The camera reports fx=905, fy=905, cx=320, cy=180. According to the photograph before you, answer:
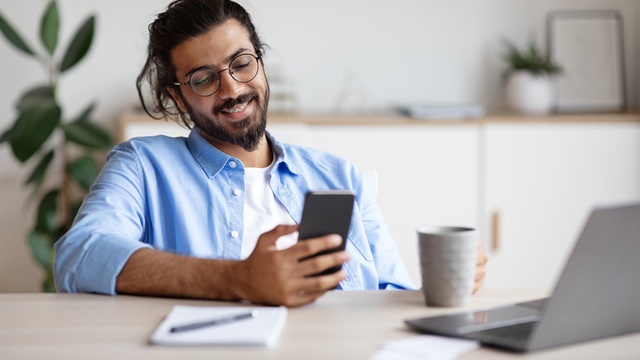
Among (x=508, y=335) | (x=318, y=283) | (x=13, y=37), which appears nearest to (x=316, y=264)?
A: (x=318, y=283)

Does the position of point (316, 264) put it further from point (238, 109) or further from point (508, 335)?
point (238, 109)

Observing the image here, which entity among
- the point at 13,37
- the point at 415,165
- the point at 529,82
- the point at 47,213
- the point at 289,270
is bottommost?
the point at 47,213

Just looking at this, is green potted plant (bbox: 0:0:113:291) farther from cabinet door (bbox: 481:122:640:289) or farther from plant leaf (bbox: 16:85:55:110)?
cabinet door (bbox: 481:122:640:289)

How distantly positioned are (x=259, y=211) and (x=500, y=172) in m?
2.08

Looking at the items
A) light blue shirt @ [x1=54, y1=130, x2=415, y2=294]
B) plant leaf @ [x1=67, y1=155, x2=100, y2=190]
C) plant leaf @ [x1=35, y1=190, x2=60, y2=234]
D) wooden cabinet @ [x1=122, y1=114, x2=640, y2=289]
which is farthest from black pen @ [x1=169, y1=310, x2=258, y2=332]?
plant leaf @ [x1=35, y1=190, x2=60, y2=234]

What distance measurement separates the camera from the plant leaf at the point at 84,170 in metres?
3.72

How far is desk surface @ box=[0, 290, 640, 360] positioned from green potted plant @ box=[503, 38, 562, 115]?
2.54 meters

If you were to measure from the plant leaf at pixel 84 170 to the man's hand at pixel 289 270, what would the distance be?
7.96ft

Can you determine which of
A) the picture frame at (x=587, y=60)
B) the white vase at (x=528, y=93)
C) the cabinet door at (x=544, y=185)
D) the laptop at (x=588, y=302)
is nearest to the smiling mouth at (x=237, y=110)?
the laptop at (x=588, y=302)

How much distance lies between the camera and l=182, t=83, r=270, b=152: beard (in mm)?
2016

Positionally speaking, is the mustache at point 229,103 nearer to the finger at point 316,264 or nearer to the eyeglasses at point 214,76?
the eyeglasses at point 214,76

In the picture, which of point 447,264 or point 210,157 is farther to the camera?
point 210,157

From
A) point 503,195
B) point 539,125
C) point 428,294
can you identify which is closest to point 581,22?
point 539,125

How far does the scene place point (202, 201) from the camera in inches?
76.6
